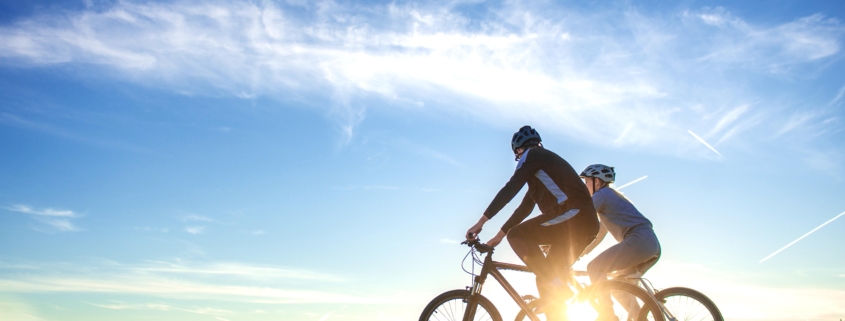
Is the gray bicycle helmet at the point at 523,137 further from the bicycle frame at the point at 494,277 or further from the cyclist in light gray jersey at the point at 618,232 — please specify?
the cyclist in light gray jersey at the point at 618,232

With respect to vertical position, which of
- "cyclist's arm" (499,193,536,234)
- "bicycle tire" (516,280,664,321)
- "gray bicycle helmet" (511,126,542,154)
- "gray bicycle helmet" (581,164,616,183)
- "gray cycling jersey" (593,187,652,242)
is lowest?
"bicycle tire" (516,280,664,321)

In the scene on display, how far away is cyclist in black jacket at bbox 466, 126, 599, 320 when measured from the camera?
6.54m

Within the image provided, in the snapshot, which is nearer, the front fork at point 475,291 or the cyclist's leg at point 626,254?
the front fork at point 475,291

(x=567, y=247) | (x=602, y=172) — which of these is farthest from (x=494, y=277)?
(x=602, y=172)

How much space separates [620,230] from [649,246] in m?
0.46

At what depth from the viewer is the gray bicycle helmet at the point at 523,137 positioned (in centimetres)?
702

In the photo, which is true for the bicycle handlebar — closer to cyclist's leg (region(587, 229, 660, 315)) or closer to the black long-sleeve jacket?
the black long-sleeve jacket

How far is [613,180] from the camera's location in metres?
8.12

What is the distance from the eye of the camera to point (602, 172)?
320 inches

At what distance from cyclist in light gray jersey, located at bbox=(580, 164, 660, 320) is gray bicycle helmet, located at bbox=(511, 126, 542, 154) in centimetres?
150

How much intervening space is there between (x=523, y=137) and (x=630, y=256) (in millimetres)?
2002

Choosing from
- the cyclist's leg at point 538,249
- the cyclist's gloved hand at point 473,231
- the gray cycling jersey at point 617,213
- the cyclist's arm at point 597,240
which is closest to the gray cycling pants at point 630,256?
the gray cycling jersey at point 617,213

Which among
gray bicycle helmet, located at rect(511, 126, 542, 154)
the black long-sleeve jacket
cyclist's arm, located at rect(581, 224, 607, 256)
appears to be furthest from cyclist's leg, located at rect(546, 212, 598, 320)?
cyclist's arm, located at rect(581, 224, 607, 256)

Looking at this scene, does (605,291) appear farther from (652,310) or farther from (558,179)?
(558,179)
